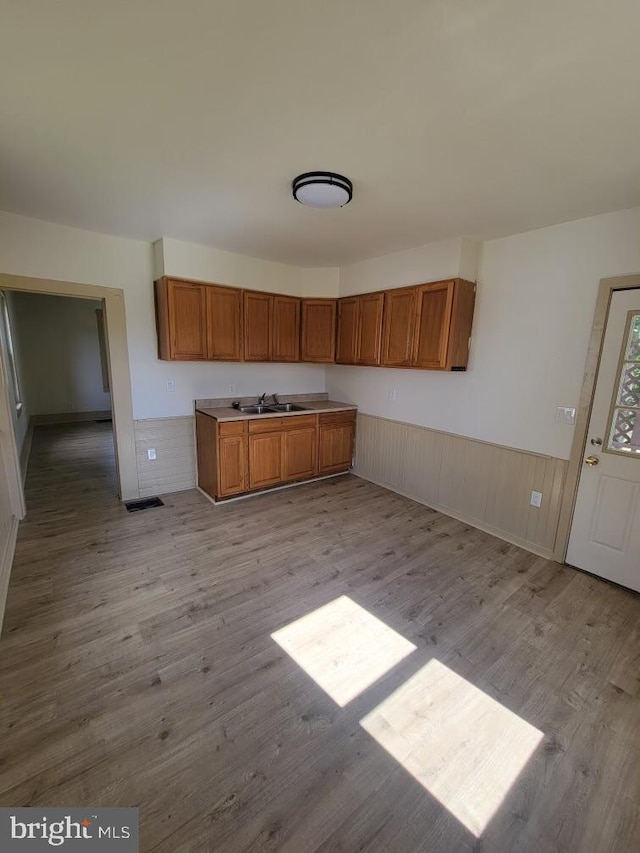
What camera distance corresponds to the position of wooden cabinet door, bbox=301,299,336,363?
446 centimetres

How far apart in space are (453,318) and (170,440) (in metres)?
3.15

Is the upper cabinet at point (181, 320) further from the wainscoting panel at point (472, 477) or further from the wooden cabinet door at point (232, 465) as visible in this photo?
the wainscoting panel at point (472, 477)

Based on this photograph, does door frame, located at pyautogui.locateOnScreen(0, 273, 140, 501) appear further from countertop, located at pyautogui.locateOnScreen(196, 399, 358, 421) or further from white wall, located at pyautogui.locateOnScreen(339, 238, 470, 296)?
white wall, located at pyautogui.locateOnScreen(339, 238, 470, 296)

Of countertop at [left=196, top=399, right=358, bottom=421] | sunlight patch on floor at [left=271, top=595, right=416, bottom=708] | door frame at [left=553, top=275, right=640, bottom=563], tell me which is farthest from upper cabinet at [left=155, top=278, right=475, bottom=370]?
sunlight patch on floor at [left=271, top=595, right=416, bottom=708]

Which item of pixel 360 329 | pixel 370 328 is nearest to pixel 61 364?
pixel 360 329

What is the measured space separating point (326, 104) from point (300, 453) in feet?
10.7

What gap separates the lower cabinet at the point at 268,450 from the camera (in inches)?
147

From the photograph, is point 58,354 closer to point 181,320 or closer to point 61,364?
point 61,364

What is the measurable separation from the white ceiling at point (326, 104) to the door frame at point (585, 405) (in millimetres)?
508

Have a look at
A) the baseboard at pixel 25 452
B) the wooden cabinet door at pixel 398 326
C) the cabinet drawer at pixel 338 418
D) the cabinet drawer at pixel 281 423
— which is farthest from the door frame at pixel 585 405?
the baseboard at pixel 25 452

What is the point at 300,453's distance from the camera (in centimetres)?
430

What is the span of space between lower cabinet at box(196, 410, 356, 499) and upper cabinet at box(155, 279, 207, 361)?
2.36 feet

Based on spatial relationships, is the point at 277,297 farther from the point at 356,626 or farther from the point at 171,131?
the point at 356,626

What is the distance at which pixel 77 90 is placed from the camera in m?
1.48
